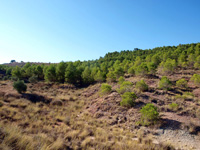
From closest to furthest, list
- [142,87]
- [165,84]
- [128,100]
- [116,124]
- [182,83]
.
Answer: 1. [116,124]
2. [128,100]
3. [165,84]
4. [142,87]
5. [182,83]

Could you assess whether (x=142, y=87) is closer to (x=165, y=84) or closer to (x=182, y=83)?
(x=165, y=84)

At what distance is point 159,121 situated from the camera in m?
7.87

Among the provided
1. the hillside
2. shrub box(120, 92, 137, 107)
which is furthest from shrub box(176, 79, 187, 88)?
shrub box(120, 92, 137, 107)

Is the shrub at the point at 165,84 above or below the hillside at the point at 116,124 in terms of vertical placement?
above

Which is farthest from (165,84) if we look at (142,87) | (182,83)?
(142,87)

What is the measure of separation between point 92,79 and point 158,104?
1833 centimetres

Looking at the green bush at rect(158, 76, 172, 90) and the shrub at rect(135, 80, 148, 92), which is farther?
the shrub at rect(135, 80, 148, 92)

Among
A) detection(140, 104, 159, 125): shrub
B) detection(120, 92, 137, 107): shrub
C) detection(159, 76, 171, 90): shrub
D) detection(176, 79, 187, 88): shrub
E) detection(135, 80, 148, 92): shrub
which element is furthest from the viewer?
detection(176, 79, 187, 88): shrub

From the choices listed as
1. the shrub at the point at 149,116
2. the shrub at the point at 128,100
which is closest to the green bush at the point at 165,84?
the shrub at the point at 128,100

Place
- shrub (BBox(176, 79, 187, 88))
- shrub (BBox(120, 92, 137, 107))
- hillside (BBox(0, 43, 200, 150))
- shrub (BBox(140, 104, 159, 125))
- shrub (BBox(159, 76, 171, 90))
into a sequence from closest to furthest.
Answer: hillside (BBox(0, 43, 200, 150))
shrub (BBox(140, 104, 159, 125))
shrub (BBox(120, 92, 137, 107))
shrub (BBox(159, 76, 171, 90))
shrub (BBox(176, 79, 187, 88))

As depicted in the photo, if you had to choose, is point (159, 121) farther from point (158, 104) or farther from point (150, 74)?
point (150, 74)

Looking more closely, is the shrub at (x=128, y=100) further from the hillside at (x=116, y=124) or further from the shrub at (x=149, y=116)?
the shrub at (x=149, y=116)

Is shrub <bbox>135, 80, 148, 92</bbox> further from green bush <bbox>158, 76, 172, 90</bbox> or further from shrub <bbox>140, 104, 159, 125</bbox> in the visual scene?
shrub <bbox>140, 104, 159, 125</bbox>

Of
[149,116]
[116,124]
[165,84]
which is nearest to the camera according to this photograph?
[149,116]
